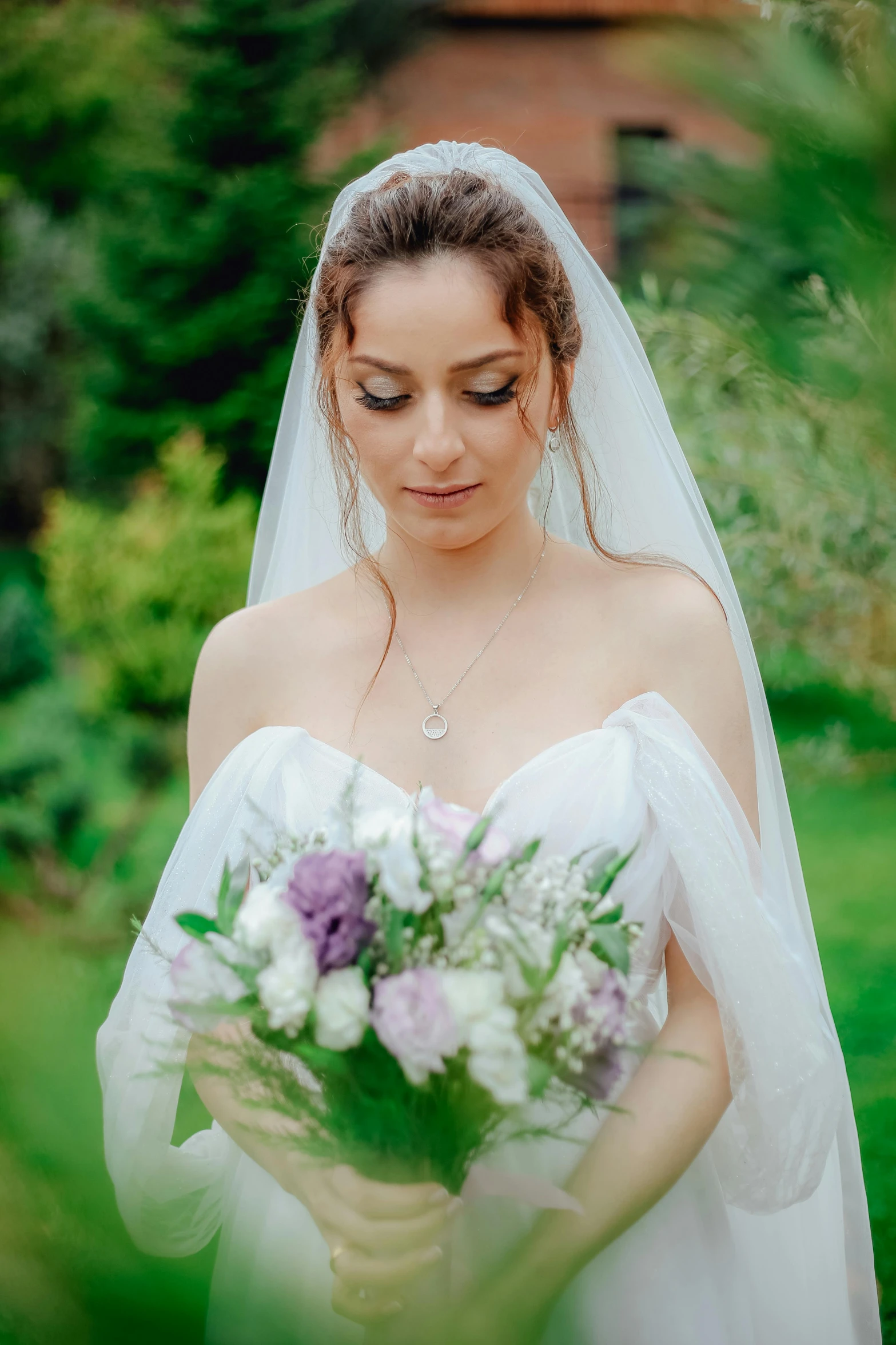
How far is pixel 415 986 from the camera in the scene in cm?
107

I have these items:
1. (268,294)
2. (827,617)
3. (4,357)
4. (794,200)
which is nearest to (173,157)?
(268,294)

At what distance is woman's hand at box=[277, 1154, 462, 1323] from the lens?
1.21 meters

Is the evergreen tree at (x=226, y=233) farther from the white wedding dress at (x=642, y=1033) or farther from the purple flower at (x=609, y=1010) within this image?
the purple flower at (x=609, y=1010)

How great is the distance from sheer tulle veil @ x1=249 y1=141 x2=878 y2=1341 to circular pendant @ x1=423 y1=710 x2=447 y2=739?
0.47 m

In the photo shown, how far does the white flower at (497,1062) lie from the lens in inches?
40.1

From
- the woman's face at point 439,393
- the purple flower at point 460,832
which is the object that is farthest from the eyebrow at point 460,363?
the purple flower at point 460,832

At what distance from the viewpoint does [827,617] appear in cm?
614

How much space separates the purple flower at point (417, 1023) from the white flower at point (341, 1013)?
16 mm

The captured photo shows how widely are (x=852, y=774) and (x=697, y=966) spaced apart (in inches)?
220

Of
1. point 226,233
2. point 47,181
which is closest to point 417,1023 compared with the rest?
point 226,233

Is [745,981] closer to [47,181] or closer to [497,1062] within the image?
[497,1062]

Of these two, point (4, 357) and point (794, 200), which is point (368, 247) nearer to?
point (794, 200)

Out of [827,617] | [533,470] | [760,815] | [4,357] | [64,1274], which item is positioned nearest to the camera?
[64,1274]

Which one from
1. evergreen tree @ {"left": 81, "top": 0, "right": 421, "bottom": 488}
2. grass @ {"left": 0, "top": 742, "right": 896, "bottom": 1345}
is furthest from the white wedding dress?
evergreen tree @ {"left": 81, "top": 0, "right": 421, "bottom": 488}
